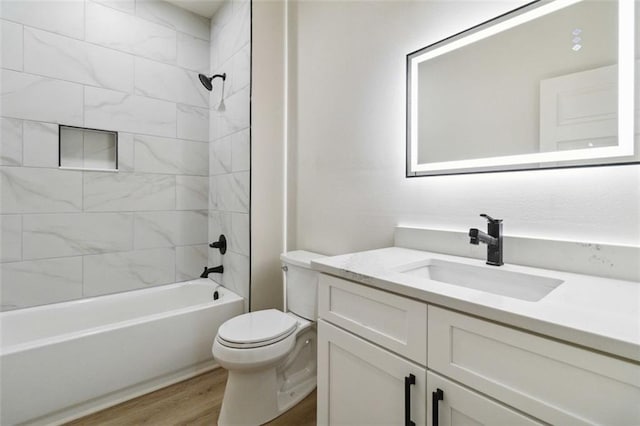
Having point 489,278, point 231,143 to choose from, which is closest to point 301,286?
point 489,278

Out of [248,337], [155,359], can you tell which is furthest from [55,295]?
[248,337]

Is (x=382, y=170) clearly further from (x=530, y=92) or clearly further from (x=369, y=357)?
(x=369, y=357)

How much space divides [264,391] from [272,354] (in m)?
0.25

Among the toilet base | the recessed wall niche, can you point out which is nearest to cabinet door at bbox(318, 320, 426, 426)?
the toilet base

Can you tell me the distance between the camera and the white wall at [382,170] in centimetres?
100

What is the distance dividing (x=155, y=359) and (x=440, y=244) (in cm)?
176

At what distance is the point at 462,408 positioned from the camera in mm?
741

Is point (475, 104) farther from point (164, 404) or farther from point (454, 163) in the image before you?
point (164, 404)

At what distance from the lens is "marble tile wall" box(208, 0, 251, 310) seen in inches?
84.0

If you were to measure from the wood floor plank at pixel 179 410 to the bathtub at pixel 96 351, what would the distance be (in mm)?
65

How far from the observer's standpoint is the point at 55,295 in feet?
6.62

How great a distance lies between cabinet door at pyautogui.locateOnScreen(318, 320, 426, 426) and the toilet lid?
1.34 ft

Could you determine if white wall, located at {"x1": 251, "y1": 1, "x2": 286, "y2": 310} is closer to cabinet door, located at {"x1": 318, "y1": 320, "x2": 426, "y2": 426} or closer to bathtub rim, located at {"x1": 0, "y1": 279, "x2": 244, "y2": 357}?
bathtub rim, located at {"x1": 0, "y1": 279, "x2": 244, "y2": 357}

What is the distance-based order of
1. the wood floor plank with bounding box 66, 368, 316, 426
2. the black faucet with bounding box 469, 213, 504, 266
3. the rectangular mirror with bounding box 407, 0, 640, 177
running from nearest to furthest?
the rectangular mirror with bounding box 407, 0, 640, 177 < the black faucet with bounding box 469, 213, 504, 266 < the wood floor plank with bounding box 66, 368, 316, 426
